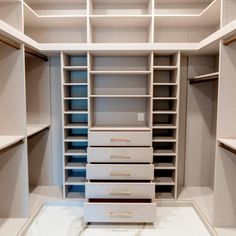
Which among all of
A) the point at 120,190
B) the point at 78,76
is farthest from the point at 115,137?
the point at 78,76

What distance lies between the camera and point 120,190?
7.71 ft

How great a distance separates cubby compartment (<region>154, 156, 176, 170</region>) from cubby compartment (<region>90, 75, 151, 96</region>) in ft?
2.70

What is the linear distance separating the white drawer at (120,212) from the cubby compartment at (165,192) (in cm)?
62

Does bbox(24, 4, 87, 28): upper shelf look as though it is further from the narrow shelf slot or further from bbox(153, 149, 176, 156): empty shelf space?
bbox(153, 149, 176, 156): empty shelf space

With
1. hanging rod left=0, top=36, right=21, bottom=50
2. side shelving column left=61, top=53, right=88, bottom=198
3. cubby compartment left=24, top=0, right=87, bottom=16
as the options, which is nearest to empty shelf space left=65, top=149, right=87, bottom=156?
side shelving column left=61, top=53, right=88, bottom=198

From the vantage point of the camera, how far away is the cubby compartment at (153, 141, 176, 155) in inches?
110

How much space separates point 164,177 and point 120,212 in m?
0.93

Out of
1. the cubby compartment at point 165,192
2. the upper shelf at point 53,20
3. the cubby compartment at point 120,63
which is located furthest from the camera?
the cubby compartment at point 120,63

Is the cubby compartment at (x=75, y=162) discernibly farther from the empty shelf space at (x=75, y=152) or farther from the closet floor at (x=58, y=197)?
the closet floor at (x=58, y=197)

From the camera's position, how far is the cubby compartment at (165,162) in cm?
276

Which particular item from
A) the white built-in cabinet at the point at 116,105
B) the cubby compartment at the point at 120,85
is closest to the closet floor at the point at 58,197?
the white built-in cabinet at the point at 116,105

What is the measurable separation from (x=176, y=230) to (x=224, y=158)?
802 millimetres

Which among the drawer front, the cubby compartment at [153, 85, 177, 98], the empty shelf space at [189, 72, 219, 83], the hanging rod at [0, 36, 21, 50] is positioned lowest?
the drawer front

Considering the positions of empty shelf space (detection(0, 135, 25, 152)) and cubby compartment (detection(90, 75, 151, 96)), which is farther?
cubby compartment (detection(90, 75, 151, 96))
